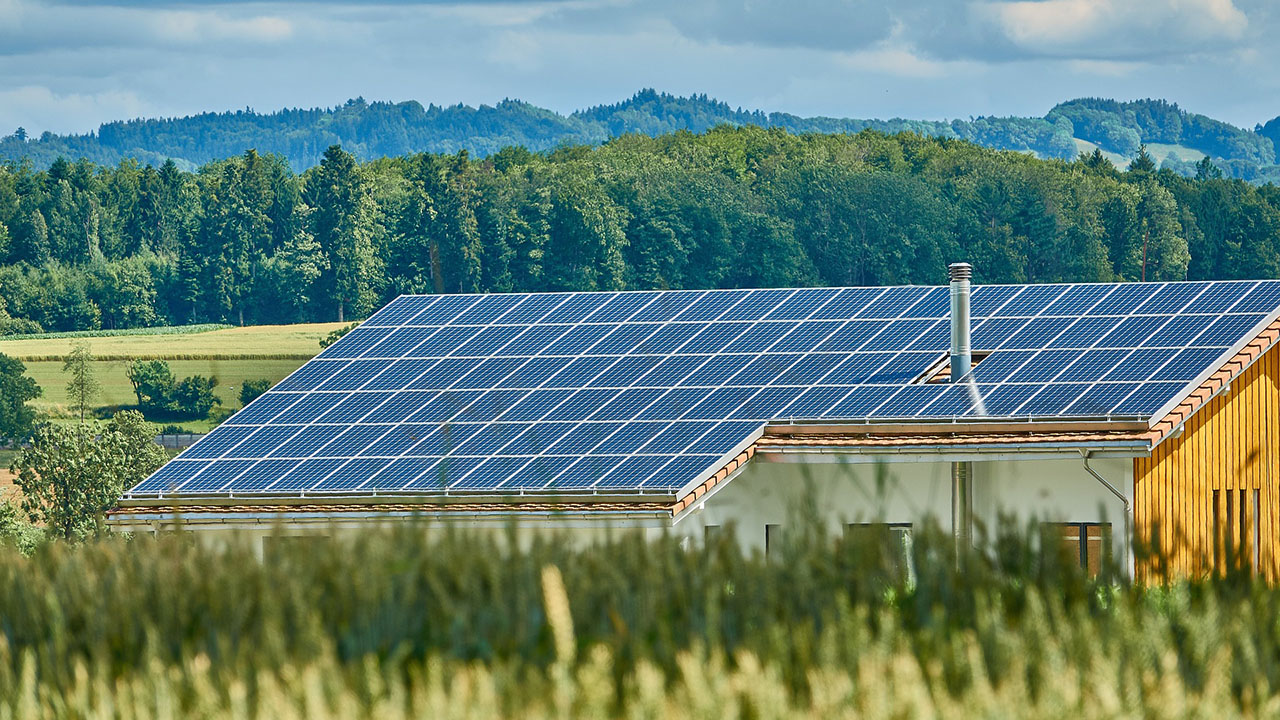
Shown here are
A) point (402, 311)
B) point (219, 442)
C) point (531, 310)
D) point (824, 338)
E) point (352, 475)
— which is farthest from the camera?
point (402, 311)

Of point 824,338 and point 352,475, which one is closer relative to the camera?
point 352,475

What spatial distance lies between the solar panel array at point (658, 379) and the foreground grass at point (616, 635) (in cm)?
1406

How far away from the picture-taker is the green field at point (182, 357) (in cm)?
15262

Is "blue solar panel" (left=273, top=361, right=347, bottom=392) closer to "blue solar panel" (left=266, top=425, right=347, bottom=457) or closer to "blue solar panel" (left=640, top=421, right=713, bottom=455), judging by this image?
"blue solar panel" (left=266, top=425, right=347, bottom=457)

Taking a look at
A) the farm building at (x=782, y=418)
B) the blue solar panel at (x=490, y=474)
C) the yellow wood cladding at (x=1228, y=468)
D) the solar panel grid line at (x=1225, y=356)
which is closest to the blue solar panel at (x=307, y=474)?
the farm building at (x=782, y=418)

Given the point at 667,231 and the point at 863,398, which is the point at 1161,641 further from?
the point at 667,231

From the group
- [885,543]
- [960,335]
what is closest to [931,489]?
[960,335]

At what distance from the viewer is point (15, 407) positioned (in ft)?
457

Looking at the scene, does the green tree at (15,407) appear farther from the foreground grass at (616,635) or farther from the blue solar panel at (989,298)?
the foreground grass at (616,635)

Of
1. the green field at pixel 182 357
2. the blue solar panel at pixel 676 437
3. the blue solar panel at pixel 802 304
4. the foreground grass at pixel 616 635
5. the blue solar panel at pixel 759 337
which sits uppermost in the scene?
the green field at pixel 182 357

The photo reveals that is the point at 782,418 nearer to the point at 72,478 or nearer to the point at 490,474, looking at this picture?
the point at 490,474

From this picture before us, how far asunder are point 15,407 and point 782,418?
394ft

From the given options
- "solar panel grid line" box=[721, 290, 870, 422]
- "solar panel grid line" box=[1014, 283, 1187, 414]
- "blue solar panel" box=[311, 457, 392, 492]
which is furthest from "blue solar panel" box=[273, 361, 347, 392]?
"solar panel grid line" box=[1014, 283, 1187, 414]

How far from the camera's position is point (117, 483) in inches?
3533
